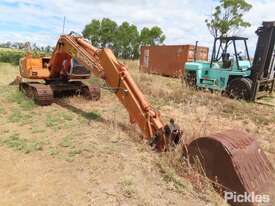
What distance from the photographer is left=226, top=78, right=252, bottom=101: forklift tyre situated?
11.9 metres

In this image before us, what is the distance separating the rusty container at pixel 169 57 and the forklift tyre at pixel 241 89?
7.84m

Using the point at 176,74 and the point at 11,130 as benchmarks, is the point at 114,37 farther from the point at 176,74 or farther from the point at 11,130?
the point at 11,130

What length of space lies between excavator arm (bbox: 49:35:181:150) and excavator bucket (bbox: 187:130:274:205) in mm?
821

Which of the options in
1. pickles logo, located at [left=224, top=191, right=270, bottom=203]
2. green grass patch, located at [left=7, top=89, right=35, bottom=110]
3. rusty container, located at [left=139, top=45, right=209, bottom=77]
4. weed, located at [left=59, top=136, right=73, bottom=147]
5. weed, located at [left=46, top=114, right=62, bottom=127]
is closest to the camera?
pickles logo, located at [left=224, top=191, right=270, bottom=203]

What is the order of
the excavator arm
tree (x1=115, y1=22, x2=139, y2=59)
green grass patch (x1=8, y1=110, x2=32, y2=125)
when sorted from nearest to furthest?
the excavator arm → green grass patch (x1=8, y1=110, x2=32, y2=125) → tree (x1=115, y1=22, x2=139, y2=59)

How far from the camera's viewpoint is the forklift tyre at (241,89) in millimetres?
11914

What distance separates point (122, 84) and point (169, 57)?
1649 cm

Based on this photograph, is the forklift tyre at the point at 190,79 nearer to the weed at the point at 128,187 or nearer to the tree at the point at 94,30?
the weed at the point at 128,187

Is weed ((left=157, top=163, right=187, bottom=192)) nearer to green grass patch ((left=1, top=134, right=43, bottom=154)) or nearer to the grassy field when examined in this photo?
the grassy field

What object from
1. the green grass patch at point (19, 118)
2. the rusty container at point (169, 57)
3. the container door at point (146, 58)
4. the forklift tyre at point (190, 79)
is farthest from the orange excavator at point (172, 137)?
the container door at point (146, 58)

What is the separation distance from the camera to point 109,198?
13.4 feet

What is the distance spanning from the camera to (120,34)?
1699 inches

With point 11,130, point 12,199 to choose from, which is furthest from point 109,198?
point 11,130

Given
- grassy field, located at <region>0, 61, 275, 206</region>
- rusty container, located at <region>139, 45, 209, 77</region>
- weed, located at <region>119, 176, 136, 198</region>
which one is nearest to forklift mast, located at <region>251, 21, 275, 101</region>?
grassy field, located at <region>0, 61, 275, 206</region>
